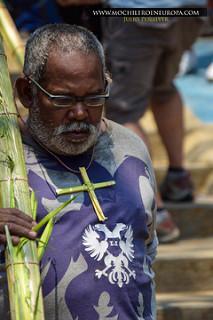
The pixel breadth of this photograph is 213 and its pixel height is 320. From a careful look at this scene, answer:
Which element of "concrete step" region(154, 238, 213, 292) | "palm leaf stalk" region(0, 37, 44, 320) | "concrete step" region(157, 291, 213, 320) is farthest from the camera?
"concrete step" region(154, 238, 213, 292)

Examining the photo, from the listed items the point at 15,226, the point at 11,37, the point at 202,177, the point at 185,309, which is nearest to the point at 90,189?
the point at 15,226

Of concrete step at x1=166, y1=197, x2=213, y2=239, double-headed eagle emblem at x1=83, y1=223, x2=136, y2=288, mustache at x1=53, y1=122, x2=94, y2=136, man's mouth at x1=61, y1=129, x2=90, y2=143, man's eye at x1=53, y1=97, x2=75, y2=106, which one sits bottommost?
double-headed eagle emblem at x1=83, y1=223, x2=136, y2=288

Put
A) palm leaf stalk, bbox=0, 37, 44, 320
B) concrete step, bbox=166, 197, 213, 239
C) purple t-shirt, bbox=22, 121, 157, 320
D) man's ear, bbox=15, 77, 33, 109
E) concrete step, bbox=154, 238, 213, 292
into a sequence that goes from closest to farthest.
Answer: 1. palm leaf stalk, bbox=0, 37, 44, 320
2. purple t-shirt, bbox=22, 121, 157, 320
3. man's ear, bbox=15, 77, 33, 109
4. concrete step, bbox=154, 238, 213, 292
5. concrete step, bbox=166, 197, 213, 239

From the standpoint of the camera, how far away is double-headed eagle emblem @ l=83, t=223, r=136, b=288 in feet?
12.9

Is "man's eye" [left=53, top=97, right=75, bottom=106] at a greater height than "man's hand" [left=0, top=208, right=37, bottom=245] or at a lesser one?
greater

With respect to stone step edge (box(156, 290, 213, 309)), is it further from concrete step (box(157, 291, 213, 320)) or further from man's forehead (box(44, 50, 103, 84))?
man's forehead (box(44, 50, 103, 84))

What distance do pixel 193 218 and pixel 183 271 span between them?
65cm

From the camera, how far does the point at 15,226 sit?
3.69 m

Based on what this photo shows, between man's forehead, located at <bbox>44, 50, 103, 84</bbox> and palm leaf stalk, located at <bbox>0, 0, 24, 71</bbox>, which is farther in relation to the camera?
palm leaf stalk, located at <bbox>0, 0, 24, 71</bbox>

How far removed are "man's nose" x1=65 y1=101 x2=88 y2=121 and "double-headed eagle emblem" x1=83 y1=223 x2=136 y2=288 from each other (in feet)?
1.18

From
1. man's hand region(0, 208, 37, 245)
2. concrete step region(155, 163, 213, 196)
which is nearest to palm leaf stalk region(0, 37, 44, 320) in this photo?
man's hand region(0, 208, 37, 245)

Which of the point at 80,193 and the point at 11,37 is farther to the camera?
the point at 11,37

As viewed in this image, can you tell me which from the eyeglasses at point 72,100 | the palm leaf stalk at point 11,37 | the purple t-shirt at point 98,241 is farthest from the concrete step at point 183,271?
the eyeglasses at point 72,100

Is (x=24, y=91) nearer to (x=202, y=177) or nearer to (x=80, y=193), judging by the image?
(x=80, y=193)
